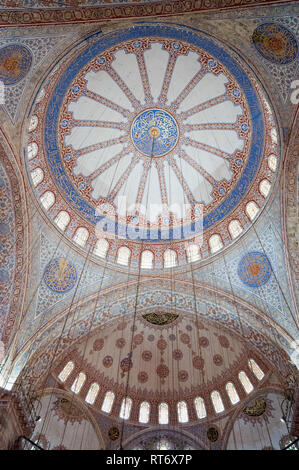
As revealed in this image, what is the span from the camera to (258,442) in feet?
38.5

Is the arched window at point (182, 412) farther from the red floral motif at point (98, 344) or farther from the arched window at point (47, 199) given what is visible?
the arched window at point (47, 199)

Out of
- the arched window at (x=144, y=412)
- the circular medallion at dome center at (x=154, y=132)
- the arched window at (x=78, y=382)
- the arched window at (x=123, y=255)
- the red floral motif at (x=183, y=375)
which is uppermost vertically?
the circular medallion at dome center at (x=154, y=132)

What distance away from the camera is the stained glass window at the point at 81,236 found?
11092 mm

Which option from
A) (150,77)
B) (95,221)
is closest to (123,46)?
(150,77)

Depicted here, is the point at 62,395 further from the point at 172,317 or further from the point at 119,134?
the point at 119,134

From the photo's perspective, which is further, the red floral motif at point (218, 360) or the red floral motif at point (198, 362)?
the red floral motif at point (198, 362)

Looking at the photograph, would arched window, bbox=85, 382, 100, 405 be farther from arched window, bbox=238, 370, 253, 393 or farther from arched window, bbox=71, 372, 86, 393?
arched window, bbox=238, 370, 253, 393

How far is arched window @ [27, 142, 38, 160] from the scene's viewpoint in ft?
31.5

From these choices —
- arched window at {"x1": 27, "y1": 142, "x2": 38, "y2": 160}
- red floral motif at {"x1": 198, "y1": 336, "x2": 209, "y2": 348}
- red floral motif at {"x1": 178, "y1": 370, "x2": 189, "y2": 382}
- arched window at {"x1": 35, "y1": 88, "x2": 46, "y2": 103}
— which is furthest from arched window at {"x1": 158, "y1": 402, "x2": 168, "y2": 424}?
arched window at {"x1": 35, "y1": 88, "x2": 46, "y2": 103}

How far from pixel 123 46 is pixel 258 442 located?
1400 centimetres

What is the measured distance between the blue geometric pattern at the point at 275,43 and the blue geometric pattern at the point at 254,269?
5.38m

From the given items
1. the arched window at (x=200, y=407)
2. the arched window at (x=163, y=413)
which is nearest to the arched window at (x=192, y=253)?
the arched window at (x=200, y=407)

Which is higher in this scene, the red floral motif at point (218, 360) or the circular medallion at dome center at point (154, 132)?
the circular medallion at dome center at point (154, 132)

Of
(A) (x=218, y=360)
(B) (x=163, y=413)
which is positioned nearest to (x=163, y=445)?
(B) (x=163, y=413)
